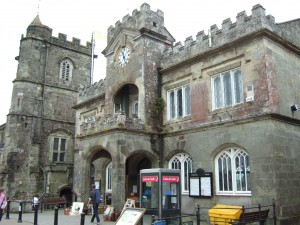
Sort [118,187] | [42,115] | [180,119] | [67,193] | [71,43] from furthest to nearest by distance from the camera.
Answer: [71,43]
[42,115]
[67,193]
[180,119]
[118,187]

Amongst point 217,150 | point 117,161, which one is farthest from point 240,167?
point 117,161

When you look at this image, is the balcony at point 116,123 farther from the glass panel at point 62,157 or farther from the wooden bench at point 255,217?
the glass panel at point 62,157

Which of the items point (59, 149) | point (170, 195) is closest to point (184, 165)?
point (170, 195)

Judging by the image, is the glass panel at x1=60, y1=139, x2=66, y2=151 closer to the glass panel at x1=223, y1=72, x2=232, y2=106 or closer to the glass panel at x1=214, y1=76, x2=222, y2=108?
the glass panel at x1=214, y1=76, x2=222, y2=108

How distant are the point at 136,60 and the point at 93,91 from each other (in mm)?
6870

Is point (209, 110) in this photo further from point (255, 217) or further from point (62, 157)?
point (62, 157)

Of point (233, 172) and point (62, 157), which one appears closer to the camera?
point (233, 172)

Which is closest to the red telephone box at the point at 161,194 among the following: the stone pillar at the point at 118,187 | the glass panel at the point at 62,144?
the stone pillar at the point at 118,187

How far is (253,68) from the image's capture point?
14.1m

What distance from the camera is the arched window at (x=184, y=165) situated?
1658 cm

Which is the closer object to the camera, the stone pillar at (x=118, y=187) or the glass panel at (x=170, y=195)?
the glass panel at (x=170, y=195)

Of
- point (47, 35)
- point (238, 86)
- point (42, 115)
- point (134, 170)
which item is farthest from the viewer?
point (47, 35)

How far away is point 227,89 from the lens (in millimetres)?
15422

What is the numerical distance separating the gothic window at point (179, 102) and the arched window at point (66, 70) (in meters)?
15.9
